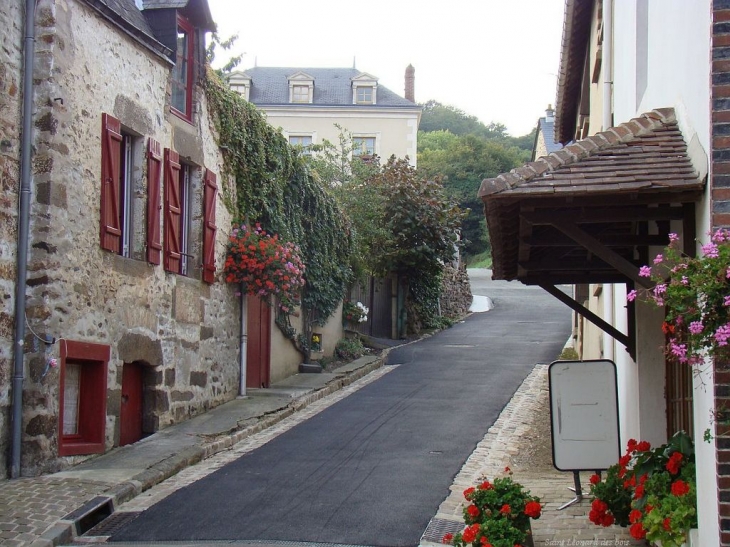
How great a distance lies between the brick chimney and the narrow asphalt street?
28171mm

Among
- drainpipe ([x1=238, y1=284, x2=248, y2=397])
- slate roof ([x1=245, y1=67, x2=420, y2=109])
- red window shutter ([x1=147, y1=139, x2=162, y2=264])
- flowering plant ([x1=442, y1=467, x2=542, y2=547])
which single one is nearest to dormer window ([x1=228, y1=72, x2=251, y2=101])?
slate roof ([x1=245, y1=67, x2=420, y2=109])

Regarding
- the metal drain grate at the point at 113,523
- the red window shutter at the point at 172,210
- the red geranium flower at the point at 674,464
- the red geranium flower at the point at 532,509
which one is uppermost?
the red window shutter at the point at 172,210

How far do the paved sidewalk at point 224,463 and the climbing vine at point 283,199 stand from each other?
9.35 ft

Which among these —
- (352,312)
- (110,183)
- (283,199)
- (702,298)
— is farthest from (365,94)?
(702,298)

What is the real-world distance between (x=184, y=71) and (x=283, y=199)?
3708 millimetres

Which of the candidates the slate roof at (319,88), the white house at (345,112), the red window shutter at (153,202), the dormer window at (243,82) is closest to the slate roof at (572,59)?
the red window shutter at (153,202)

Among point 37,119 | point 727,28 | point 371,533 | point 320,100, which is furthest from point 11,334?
point 320,100

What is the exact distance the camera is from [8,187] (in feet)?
31.4

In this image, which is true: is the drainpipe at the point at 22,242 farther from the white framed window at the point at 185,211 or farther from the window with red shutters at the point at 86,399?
the white framed window at the point at 185,211

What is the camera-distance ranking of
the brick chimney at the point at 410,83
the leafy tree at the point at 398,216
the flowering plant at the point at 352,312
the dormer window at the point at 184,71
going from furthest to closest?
the brick chimney at the point at 410,83 → the leafy tree at the point at 398,216 → the flowering plant at the point at 352,312 → the dormer window at the point at 184,71

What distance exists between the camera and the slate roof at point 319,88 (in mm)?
43062

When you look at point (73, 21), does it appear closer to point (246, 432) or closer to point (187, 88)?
point (187, 88)

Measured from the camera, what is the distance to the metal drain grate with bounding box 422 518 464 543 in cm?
768

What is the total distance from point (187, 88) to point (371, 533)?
796 centimetres
